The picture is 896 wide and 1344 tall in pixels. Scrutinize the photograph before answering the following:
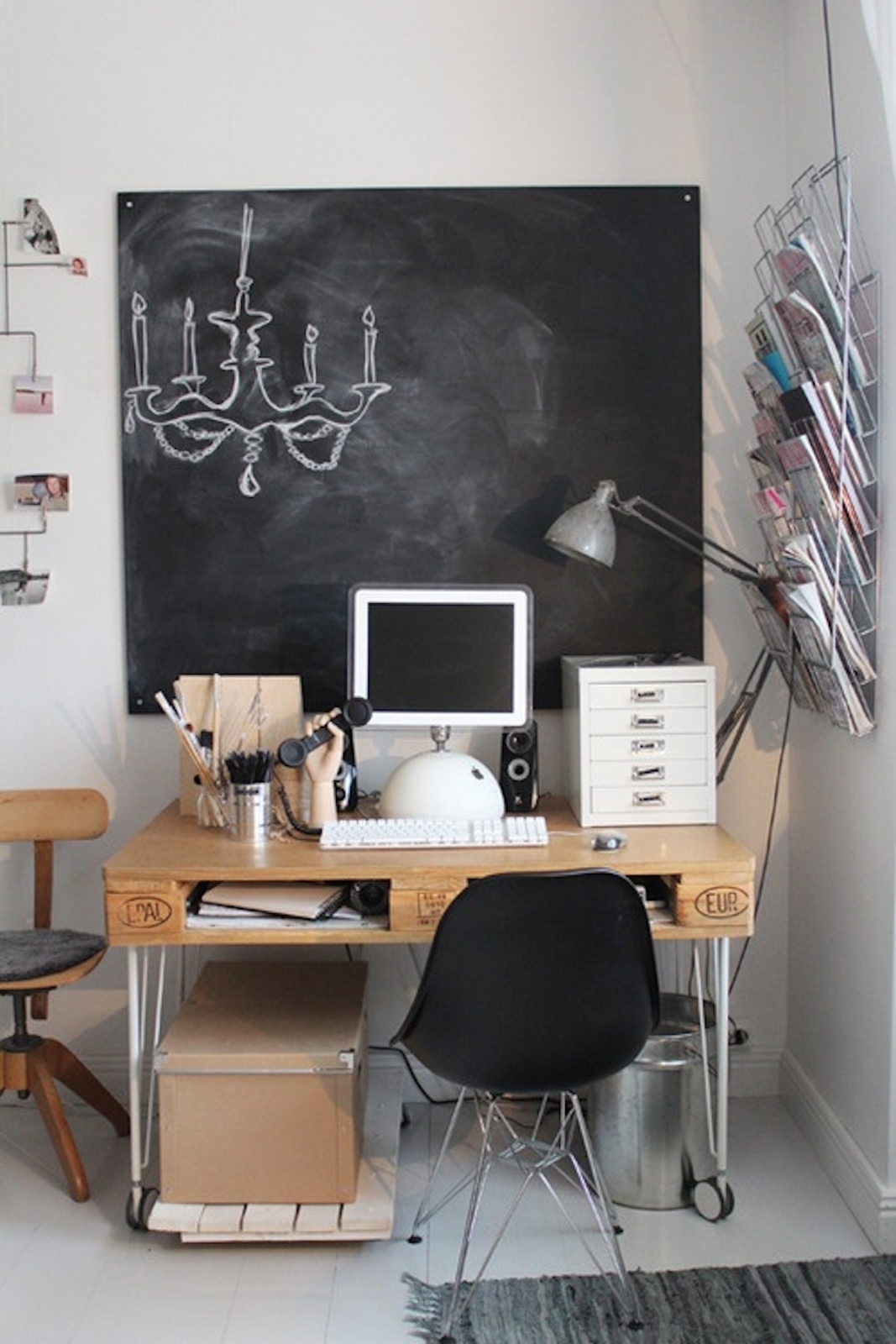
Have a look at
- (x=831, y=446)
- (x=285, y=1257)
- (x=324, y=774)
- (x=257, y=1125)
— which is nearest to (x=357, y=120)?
(x=831, y=446)

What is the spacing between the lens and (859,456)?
105 inches

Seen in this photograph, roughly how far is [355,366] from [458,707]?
2.77 feet

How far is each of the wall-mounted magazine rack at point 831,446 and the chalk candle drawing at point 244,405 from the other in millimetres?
966

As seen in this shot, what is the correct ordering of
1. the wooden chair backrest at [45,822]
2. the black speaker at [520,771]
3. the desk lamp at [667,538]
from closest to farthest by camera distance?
the desk lamp at [667,538], the black speaker at [520,771], the wooden chair backrest at [45,822]

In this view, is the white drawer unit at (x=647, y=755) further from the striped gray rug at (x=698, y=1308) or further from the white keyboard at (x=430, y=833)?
the striped gray rug at (x=698, y=1308)

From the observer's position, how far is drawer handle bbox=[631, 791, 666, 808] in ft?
9.65

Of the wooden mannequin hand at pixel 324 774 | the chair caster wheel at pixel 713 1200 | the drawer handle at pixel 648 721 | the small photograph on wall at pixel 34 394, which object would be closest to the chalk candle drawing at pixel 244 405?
the small photograph on wall at pixel 34 394

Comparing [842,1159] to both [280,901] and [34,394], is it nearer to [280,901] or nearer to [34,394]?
[280,901]

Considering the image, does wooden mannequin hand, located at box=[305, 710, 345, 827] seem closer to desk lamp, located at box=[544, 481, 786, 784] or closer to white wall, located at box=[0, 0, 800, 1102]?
desk lamp, located at box=[544, 481, 786, 784]

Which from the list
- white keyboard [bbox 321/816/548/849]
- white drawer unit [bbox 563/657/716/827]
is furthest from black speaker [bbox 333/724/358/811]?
white drawer unit [bbox 563/657/716/827]

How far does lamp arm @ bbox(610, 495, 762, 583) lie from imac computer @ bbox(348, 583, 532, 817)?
0.31 meters

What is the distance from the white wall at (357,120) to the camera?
323 cm

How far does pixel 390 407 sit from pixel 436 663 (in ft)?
2.11

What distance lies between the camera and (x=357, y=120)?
10.6ft
